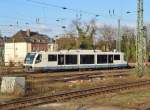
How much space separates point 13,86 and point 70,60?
28551 mm

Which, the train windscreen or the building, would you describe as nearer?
the train windscreen

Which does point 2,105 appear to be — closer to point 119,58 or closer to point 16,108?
point 16,108

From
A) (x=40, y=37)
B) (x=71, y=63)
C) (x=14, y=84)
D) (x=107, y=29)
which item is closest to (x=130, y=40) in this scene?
(x=107, y=29)

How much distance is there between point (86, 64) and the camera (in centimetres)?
5331

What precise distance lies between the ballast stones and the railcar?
2459 centimetres

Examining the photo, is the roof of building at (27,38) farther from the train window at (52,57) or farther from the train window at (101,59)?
the train window at (52,57)

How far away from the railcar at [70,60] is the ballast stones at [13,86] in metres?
24.6

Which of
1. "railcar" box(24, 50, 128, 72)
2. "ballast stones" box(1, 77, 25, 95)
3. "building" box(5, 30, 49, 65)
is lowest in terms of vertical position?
"ballast stones" box(1, 77, 25, 95)

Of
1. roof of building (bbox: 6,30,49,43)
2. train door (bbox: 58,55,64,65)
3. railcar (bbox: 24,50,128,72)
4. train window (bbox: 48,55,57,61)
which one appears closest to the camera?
railcar (bbox: 24,50,128,72)

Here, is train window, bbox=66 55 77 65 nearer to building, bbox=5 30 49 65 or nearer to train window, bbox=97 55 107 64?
train window, bbox=97 55 107 64

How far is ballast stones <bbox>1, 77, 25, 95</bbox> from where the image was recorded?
21969 mm

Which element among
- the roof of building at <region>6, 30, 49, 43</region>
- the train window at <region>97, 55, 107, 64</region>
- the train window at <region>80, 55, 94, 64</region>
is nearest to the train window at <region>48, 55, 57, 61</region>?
the train window at <region>80, 55, 94, 64</region>

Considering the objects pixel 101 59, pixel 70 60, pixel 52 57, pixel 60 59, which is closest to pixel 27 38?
pixel 101 59

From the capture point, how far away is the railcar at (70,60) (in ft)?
155
